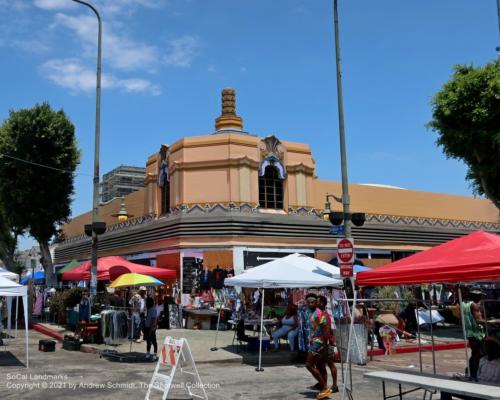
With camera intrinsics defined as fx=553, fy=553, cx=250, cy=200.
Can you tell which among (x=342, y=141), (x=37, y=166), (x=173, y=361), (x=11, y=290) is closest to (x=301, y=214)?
(x=342, y=141)

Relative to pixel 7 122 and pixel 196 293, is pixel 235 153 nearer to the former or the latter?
pixel 196 293

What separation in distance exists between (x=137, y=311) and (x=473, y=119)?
508 inches

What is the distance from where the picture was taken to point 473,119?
57.9ft

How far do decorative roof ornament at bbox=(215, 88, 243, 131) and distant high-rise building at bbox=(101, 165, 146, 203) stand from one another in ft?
84.6

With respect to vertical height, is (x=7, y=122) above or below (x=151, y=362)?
above

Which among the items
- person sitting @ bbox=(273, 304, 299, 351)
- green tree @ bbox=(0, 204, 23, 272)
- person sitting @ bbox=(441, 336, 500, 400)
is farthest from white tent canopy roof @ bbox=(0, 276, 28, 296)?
green tree @ bbox=(0, 204, 23, 272)

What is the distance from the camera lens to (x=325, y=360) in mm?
9648

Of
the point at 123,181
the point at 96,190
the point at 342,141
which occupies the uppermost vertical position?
the point at 123,181

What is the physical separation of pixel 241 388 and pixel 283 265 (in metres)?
4.66

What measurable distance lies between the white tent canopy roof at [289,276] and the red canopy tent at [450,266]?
4894 mm

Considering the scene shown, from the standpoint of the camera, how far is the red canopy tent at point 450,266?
7.18 meters

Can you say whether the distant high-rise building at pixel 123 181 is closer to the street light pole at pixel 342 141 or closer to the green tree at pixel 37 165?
the green tree at pixel 37 165

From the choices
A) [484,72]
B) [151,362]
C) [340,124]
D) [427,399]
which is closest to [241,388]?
[427,399]

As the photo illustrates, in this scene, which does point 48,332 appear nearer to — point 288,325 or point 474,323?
point 288,325
